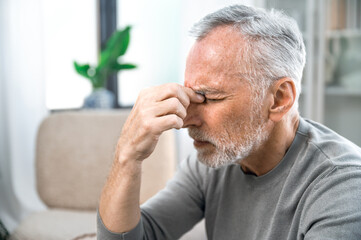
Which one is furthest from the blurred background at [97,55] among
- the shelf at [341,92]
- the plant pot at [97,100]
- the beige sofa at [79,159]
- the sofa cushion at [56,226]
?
the sofa cushion at [56,226]

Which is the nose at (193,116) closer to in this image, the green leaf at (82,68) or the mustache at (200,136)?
the mustache at (200,136)

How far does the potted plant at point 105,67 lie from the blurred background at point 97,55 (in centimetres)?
23

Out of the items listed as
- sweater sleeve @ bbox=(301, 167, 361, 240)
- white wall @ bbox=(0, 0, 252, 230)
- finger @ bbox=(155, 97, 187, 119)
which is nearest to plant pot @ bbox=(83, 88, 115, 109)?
white wall @ bbox=(0, 0, 252, 230)

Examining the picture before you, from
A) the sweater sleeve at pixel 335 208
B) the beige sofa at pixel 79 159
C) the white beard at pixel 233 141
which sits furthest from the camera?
the beige sofa at pixel 79 159

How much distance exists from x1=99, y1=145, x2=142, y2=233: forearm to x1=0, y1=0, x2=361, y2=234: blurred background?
157 cm

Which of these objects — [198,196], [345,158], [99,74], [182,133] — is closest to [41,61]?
[99,74]

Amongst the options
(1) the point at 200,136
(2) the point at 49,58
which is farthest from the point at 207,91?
(2) the point at 49,58

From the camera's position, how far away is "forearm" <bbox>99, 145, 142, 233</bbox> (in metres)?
1.05

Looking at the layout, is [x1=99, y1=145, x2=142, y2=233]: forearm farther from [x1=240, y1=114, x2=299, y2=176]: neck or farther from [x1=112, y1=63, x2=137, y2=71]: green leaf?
[x1=112, y1=63, x2=137, y2=71]: green leaf

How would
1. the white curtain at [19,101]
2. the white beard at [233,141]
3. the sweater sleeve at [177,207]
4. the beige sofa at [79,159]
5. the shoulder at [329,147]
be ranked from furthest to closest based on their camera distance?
the white curtain at [19,101] → the beige sofa at [79,159] → the sweater sleeve at [177,207] → the white beard at [233,141] → the shoulder at [329,147]

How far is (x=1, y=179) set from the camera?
266 cm

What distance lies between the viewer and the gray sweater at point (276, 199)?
0.88 m

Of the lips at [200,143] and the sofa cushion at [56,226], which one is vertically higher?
the lips at [200,143]

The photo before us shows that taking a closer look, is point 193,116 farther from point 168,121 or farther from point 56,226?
point 56,226
